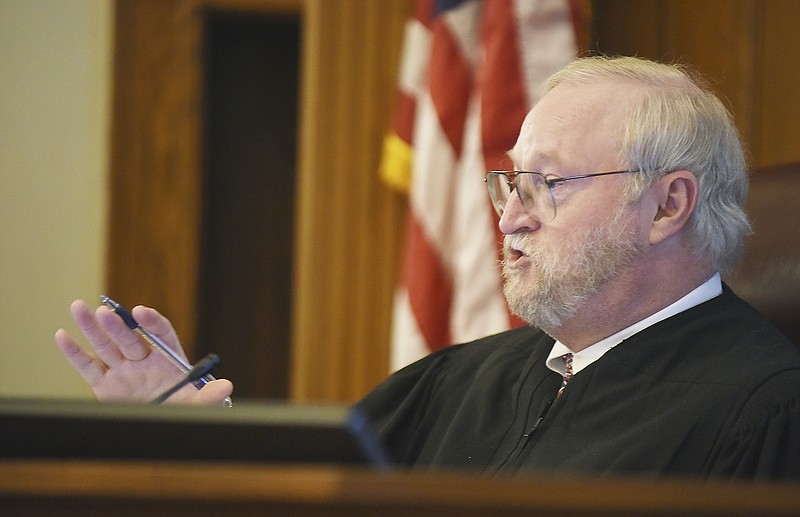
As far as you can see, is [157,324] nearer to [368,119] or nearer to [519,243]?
[519,243]

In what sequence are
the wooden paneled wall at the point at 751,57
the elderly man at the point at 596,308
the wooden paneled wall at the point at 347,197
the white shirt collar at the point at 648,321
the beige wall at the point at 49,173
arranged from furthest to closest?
the beige wall at the point at 49,173
the wooden paneled wall at the point at 347,197
the wooden paneled wall at the point at 751,57
the white shirt collar at the point at 648,321
the elderly man at the point at 596,308

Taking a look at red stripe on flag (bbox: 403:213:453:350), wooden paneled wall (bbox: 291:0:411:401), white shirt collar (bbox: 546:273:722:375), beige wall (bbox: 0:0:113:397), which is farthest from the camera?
beige wall (bbox: 0:0:113:397)

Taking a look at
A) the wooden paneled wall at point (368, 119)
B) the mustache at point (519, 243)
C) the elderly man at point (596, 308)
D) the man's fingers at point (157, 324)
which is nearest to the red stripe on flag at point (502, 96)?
the wooden paneled wall at point (368, 119)

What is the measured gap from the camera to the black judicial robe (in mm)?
1296

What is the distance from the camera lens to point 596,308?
1601 mm

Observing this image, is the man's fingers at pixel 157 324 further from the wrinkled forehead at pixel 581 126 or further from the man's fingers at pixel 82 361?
the wrinkled forehead at pixel 581 126

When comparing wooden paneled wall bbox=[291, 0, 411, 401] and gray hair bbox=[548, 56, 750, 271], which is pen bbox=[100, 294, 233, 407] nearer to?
gray hair bbox=[548, 56, 750, 271]

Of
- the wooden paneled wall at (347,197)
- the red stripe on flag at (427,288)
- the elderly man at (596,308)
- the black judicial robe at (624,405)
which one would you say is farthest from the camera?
the wooden paneled wall at (347,197)

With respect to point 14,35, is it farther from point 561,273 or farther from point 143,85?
point 561,273

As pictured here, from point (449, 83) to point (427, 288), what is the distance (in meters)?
0.57

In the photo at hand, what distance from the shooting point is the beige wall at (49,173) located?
379 cm

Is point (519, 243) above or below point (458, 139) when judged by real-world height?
below

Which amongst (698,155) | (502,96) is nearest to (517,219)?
(698,155)

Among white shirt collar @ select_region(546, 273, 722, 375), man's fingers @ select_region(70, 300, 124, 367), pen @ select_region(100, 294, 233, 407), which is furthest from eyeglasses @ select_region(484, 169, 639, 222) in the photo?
man's fingers @ select_region(70, 300, 124, 367)
